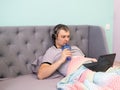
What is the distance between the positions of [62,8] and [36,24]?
0.36 metres

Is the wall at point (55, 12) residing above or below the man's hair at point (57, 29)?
above

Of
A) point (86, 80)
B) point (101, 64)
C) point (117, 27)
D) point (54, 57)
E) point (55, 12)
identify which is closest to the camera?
point (86, 80)

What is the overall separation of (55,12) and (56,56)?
0.57 m

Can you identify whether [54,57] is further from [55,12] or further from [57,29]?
[55,12]

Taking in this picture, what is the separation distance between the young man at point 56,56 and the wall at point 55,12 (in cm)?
28

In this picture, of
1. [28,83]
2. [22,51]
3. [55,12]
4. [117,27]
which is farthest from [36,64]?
[117,27]

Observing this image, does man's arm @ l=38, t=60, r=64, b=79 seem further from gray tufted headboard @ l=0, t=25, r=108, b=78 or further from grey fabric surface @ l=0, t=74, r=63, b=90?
gray tufted headboard @ l=0, t=25, r=108, b=78

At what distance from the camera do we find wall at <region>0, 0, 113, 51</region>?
6.91 ft

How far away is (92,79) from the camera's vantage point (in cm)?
164

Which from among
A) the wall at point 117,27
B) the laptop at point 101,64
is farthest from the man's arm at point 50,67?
the wall at point 117,27

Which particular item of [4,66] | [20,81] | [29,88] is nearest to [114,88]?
[29,88]

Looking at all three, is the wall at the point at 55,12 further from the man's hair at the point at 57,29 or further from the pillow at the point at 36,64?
the pillow at the point at 36,64

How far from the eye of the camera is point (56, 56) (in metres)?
2.01

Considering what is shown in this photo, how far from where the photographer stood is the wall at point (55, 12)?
2105 mm
